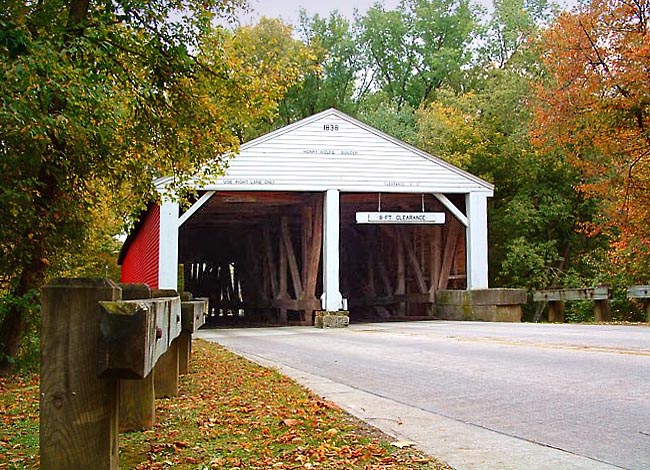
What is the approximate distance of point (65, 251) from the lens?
1018cm

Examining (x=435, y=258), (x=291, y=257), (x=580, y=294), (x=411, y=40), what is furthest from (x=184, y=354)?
(x=411, y=40)

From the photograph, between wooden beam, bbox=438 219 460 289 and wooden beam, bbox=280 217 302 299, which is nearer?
wooden beam, bbox=280 217 302 299

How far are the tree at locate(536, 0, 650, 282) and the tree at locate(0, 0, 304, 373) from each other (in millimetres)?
10350

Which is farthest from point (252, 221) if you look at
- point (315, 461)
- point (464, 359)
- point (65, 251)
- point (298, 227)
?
point (315, 461)

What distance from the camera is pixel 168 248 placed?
18656mm

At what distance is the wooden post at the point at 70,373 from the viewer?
2.40 meters

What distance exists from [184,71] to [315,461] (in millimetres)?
7473

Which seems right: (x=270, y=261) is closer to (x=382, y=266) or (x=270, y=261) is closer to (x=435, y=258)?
(x=382, y=266)

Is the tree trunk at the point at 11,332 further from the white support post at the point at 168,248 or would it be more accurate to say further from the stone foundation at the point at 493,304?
the stone foundation at the point at 493,304

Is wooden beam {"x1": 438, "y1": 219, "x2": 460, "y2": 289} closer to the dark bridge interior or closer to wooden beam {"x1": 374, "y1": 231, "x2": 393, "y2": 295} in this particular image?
the dark bridge interior

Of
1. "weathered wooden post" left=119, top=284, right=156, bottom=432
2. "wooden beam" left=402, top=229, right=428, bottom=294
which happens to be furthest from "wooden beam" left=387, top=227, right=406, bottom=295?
"weathered wooden post" left=119, top=284, right=156, bottom=432

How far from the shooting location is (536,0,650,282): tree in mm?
18453

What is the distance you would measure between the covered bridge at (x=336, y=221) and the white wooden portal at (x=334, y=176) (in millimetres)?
26

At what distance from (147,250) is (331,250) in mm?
6667
